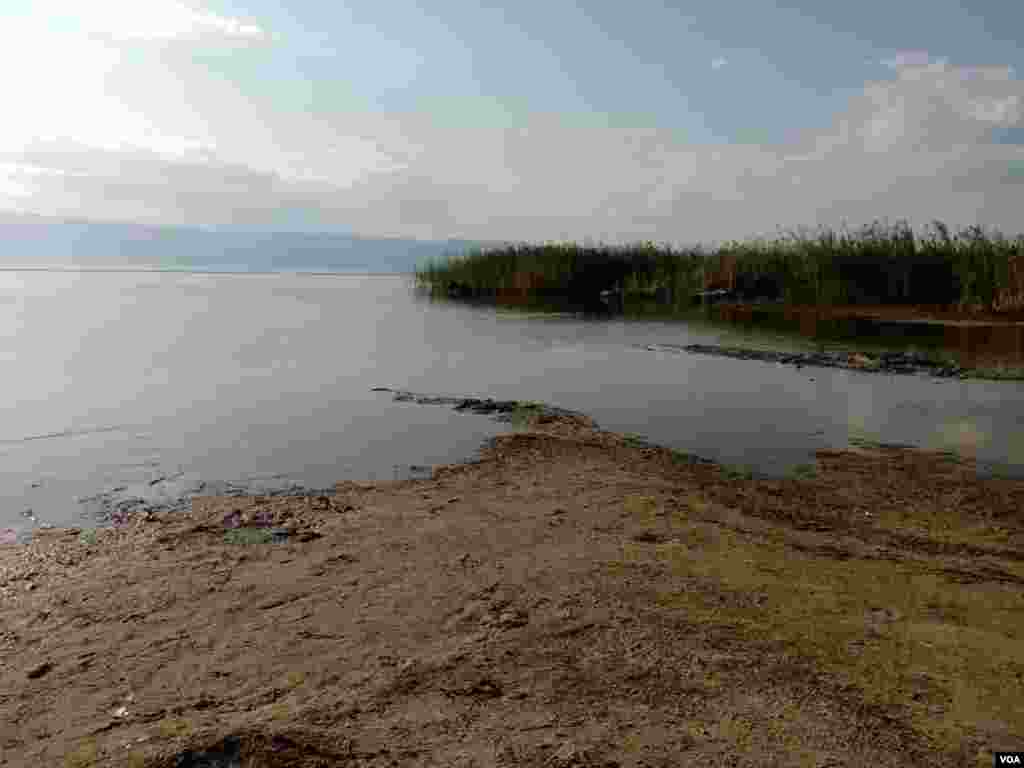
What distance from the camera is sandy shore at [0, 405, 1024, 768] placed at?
3174mm

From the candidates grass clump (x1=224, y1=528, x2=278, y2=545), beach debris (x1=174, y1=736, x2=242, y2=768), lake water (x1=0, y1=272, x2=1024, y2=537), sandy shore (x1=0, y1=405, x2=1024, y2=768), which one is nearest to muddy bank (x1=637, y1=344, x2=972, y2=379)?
lake water (x1=0, y1=272, x2=1024, y2=537)

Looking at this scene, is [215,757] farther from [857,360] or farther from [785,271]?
[785,271]

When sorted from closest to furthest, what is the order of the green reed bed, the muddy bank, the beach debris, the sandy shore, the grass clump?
1. the beach debris
2. the sandy shore
3. the grass clump
4. the muddy bank
5. the green reed bed

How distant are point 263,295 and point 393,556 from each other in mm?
35653

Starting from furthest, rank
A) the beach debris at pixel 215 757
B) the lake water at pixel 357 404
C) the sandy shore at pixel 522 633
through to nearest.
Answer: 1. the lake water at pixel 357 404
2. the sandy shore at pixel 522 633
3. the beach debris at pixel 215 757

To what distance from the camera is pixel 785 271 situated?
3316 centimetres

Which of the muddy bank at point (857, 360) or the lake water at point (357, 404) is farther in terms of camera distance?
the muddy bank at point (857, 360)

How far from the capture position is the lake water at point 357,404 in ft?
26.5

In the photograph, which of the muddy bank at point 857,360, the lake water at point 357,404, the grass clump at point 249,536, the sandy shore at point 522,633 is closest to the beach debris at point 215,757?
the sandy shore at point 522,633

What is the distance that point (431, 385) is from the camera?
13219mm

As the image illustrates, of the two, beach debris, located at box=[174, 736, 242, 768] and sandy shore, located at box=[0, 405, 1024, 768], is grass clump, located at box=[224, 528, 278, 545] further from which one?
beach debris, located at box=[174, 736, 242, 768]

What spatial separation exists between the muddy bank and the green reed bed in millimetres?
11018

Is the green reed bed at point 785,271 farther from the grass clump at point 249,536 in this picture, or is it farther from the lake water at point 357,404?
the grass clump at point 249,536

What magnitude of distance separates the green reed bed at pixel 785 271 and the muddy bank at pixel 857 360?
11.0 metres
